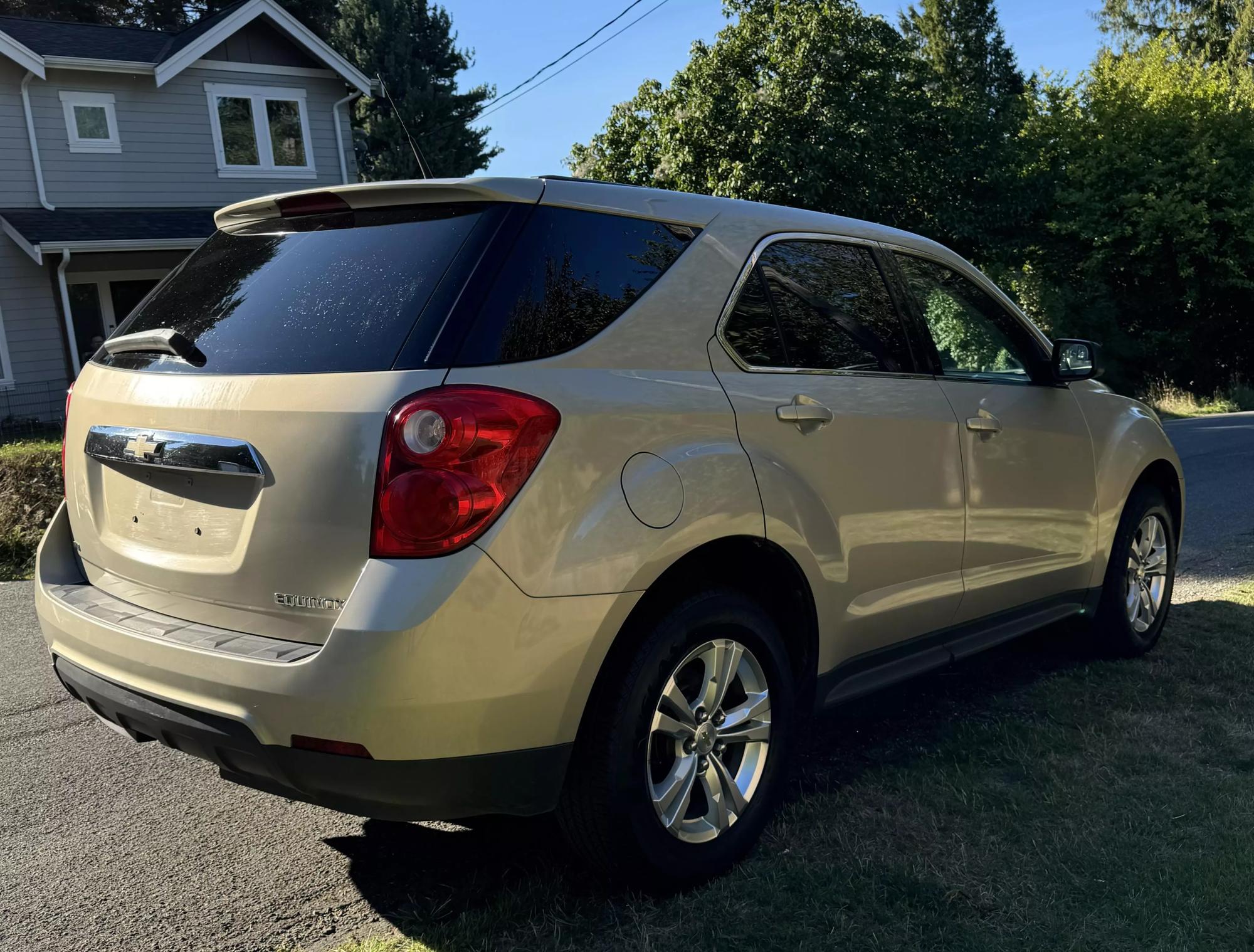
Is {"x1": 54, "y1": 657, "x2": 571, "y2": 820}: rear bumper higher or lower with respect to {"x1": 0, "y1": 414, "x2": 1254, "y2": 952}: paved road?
higher

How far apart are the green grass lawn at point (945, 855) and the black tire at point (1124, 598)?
0.49 meters

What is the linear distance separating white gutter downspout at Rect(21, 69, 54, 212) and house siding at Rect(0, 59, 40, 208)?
7 cm

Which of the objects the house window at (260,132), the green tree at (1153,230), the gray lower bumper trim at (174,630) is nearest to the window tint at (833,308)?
the gray lower bumper trim at (174,630)

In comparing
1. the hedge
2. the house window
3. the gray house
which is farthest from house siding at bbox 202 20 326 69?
the hedge

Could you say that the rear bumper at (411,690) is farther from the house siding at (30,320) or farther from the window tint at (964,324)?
the house siding at (30,320)

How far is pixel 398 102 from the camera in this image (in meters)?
33.6

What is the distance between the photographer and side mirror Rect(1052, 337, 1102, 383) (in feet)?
14.9

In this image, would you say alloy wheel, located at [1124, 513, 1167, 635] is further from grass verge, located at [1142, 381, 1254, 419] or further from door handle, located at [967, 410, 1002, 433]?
grass verge, located at [1142, 381, 1254, 419]

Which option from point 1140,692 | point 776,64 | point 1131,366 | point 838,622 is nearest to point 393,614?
point 838,622

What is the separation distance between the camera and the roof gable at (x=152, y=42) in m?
19.0

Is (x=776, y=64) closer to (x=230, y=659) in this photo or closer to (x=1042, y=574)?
(x=1042, y=574)

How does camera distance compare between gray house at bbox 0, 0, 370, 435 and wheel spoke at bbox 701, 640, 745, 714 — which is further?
gray house at bbox 0, 0, 370, 435

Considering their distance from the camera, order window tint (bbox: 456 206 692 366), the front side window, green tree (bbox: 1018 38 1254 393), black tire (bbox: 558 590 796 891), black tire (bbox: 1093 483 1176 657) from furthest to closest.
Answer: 1. green tree (bbox: 1018 38 1254 393)
2. black tire (bbox: 1093 483 1176 657)
3. the front side window
4. black tire (bbox: 558 590 796 891)
5. window tint (bbox: 456 206 692 366)

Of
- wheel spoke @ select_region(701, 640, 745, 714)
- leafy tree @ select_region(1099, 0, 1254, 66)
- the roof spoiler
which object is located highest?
leafy tree @ select_region(1099, 0, 1254, 66)
